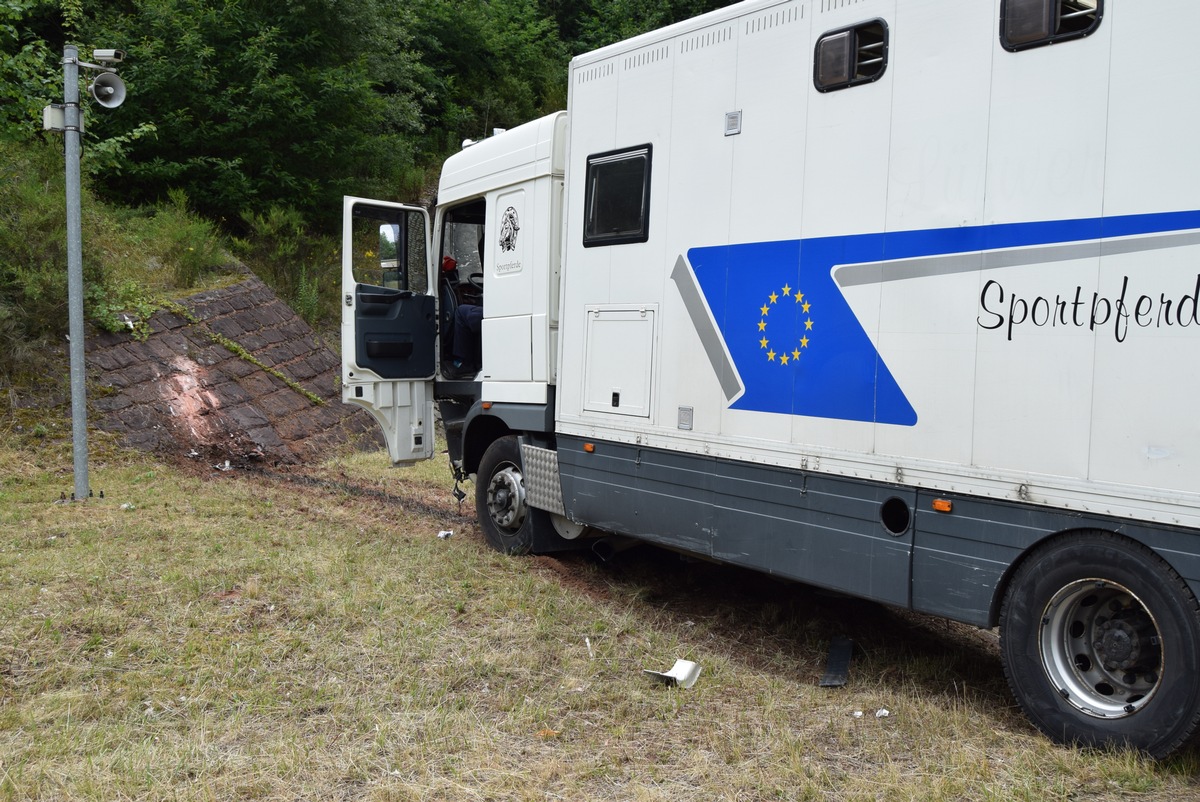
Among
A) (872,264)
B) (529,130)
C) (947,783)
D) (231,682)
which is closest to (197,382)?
(529,130)

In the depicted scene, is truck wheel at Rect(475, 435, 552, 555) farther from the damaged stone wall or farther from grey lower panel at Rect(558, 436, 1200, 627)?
the damaged stone wall

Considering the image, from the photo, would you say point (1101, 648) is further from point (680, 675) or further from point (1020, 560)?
point (680, 675)

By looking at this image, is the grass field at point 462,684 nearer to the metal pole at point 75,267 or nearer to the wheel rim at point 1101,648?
the wheel rim at point 1101,648

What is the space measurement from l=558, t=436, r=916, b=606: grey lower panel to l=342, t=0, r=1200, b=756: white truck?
0.05 feet

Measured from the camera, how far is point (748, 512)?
5.53 m

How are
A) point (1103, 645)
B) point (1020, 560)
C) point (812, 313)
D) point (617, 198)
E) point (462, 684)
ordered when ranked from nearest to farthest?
point (1103, 645), point (1020, 560), point (462, 684), point (812, 313), point (617, 198)

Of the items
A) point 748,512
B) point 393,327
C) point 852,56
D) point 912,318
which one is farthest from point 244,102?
point 912,318

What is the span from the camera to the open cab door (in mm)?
8312

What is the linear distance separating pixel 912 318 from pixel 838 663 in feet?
6.47

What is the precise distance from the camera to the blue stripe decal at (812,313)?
4.59 m

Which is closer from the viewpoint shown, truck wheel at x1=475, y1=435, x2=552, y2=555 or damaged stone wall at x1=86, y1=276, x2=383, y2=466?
truck wheel at x1=475, y1=435, x2=552, y2=555

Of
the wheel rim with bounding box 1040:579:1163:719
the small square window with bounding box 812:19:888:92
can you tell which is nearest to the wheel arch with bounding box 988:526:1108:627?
the wheel rim with bounding box 1040:579:1163:719

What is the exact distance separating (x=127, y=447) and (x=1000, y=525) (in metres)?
9.53

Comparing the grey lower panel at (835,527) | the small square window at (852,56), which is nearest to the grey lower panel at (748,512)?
the grey lower panel at (835,527)
